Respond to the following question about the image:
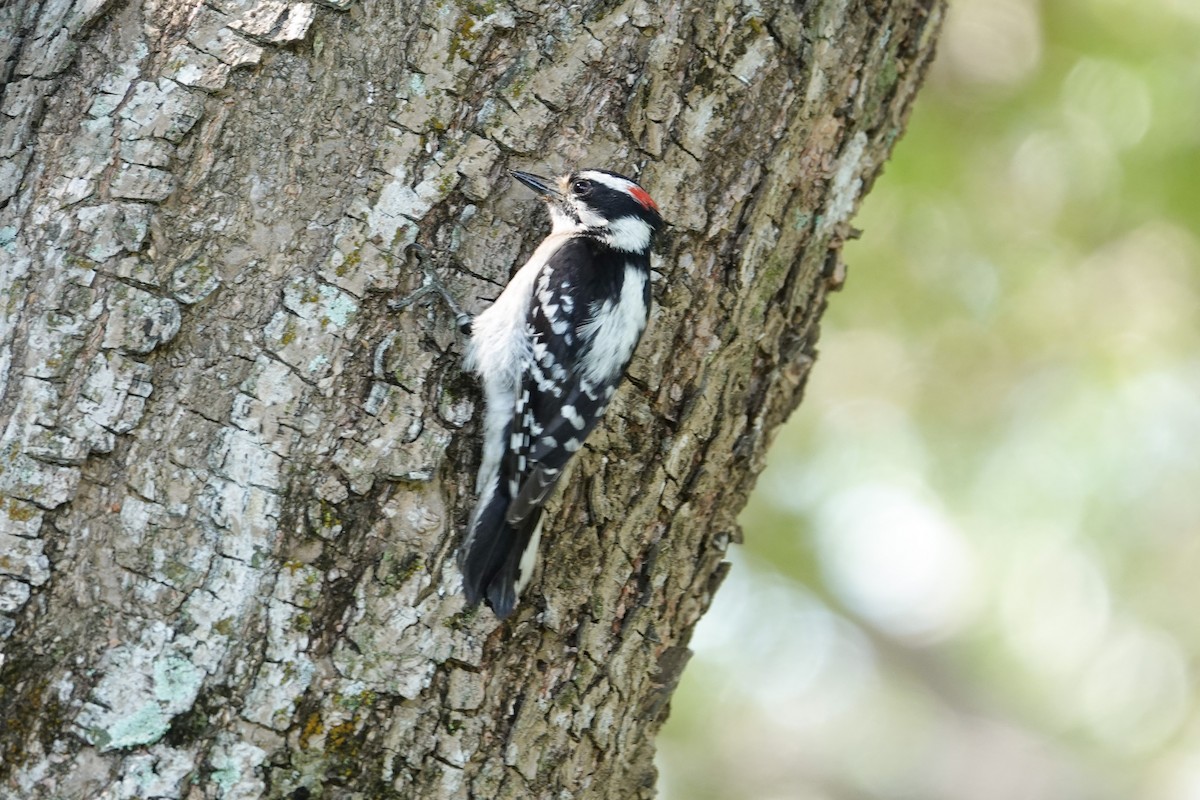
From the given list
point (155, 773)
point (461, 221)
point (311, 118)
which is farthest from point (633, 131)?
point (155, 773)

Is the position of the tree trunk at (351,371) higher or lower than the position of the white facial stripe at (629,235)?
lower

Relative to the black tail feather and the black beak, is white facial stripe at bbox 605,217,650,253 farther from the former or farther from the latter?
the black tail feather

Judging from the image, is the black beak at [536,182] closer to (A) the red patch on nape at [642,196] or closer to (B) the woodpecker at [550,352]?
(B) the woodpecker at [550,352]

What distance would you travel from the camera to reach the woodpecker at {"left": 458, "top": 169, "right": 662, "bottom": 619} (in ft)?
8.35

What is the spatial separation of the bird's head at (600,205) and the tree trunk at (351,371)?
49 millimetres

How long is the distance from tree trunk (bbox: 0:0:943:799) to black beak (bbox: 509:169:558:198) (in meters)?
0.04

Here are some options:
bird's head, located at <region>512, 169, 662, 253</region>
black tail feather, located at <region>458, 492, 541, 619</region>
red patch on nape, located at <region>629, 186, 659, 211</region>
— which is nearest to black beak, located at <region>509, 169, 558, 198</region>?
bird's head, located at <region>512, 169, 662, 253</region>

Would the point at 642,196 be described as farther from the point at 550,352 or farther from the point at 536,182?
the point at 550,352

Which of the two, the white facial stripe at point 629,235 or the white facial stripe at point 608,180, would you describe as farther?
the white facial stripe at point 629,235

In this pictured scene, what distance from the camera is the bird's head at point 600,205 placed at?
2.79 meters

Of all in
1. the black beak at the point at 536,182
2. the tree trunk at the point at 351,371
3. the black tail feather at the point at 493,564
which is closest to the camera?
the tree trunk at the point at 351,371

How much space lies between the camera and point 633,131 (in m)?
2.76

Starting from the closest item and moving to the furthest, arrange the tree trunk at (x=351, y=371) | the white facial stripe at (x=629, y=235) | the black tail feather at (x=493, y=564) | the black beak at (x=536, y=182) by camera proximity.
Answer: the tree trunk at (x=351, y=371) → the black tail feather at (x=493, y=564) → the black beak at (x=536, y=182) → the white facial stripe at (x=629, y=235)

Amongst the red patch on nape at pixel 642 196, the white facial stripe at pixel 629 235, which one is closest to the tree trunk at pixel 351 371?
the red patch on nape at pixel 642 196
